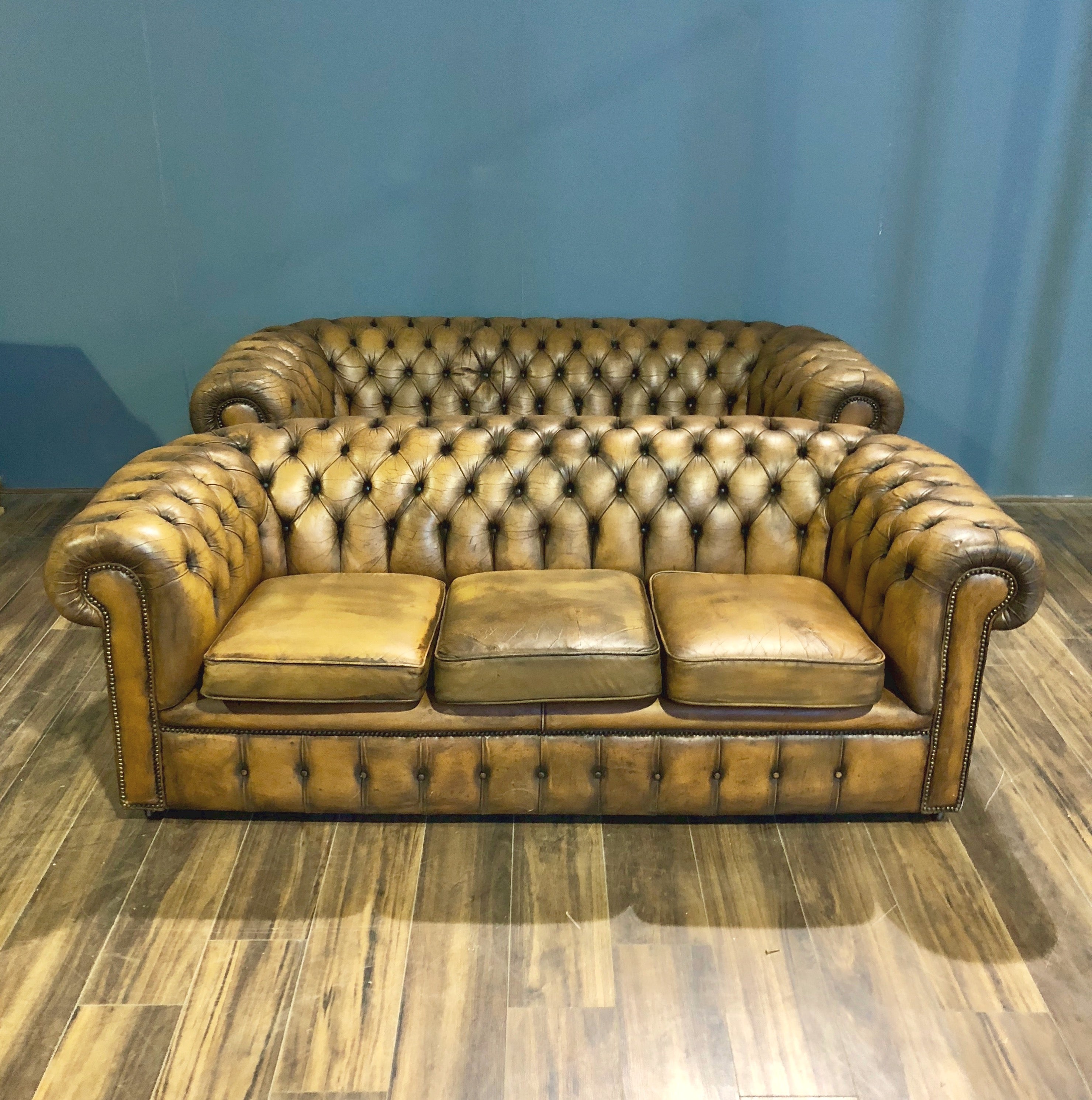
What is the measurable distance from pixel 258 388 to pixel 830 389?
6.09ft

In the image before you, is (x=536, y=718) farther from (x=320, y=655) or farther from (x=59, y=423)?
(x=59, y=423)

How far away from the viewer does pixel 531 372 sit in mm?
3963

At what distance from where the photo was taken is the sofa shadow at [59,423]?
4.47 m

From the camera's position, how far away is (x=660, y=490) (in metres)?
2.81

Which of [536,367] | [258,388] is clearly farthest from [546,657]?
[536,367]

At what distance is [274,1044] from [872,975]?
3.81 ft

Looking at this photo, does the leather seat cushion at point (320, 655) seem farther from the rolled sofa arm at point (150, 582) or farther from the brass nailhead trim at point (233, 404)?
the brass nailhead trim at point (233, 404)

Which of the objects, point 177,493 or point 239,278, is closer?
point 177,493

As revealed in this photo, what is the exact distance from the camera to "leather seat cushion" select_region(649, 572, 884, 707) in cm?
236

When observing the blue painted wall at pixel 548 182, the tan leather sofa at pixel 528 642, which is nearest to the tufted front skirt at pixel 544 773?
the tan leather sofa at pixel 528 642

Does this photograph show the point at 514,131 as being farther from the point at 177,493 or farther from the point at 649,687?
the point at 649,687

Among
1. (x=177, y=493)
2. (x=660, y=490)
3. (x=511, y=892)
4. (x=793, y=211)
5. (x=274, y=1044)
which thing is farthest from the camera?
(x=793, y=211)

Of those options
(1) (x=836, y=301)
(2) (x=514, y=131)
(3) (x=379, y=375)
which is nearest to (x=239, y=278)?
(3) (x=379, y=375)

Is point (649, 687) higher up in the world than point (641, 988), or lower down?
higher up
